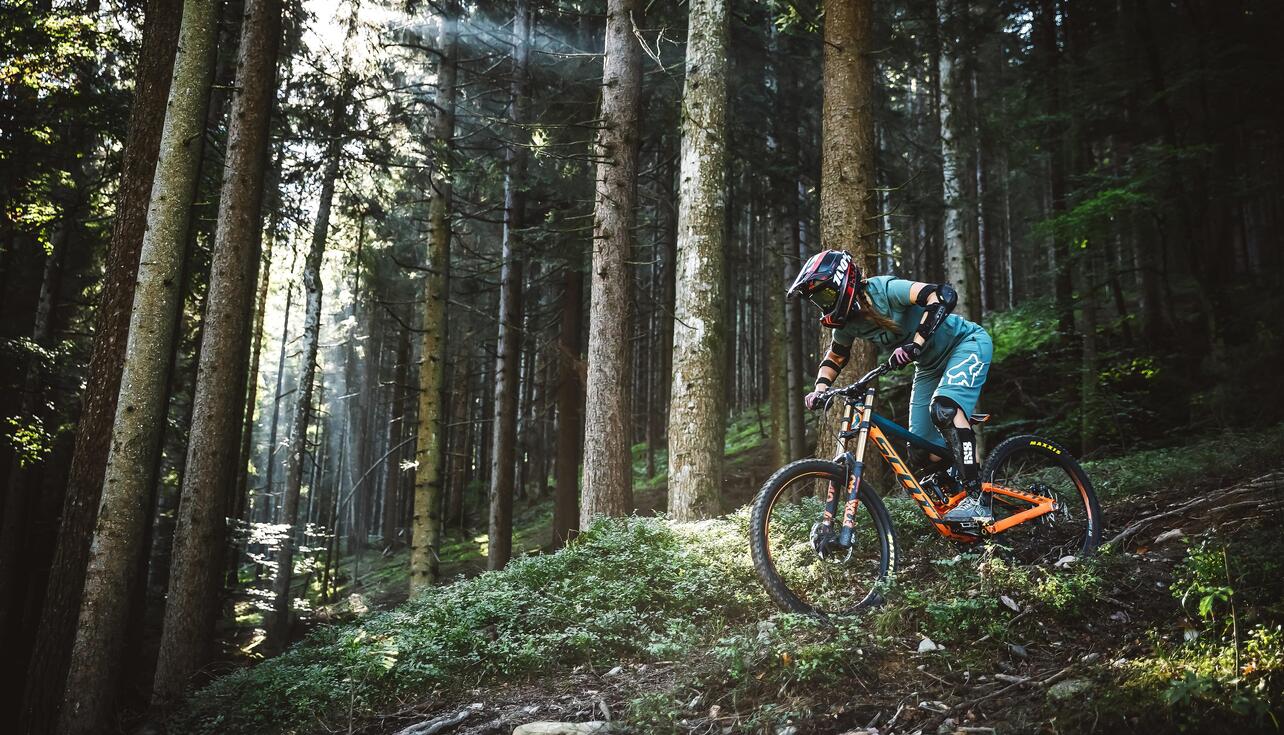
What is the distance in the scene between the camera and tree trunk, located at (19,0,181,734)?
6996 mm

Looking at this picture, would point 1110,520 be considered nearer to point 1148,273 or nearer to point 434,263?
point 1148,273

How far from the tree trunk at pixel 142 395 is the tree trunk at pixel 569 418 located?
7197mm

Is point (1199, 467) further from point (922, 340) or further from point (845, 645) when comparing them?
point (845, 645)

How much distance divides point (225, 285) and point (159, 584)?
727 inches

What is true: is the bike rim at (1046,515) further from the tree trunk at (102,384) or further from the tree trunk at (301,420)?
the tree trunk at (301,420)

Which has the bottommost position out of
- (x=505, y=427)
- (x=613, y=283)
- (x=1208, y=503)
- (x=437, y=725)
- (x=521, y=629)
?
(x=437, y=725)

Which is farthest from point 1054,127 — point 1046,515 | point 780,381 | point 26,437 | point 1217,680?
point 26,437

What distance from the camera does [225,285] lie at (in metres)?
7.93

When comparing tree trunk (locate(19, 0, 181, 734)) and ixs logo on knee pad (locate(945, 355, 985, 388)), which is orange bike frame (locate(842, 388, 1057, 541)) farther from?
tree trunk (locate(19, 0, 181, 734))

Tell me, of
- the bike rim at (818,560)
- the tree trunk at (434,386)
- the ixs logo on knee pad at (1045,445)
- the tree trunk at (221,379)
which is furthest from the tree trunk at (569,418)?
the ixs logo on knee pad at (1045,445)

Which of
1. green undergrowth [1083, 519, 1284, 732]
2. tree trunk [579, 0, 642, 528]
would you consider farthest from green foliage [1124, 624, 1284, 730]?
tree trunk [579, 0, 642, 528]

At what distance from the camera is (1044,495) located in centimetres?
562

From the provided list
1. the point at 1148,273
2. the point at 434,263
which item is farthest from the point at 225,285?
the point at 1148,273

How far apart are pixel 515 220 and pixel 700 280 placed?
26.6ft
